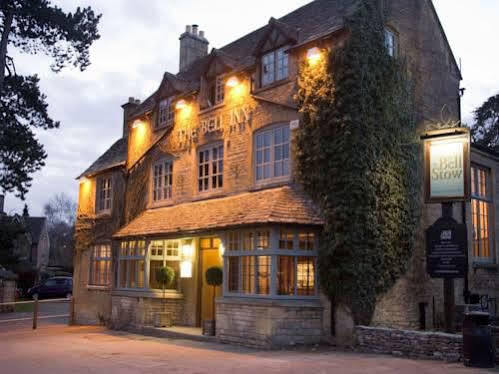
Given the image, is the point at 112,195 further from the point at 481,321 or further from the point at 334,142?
the point at 481,321

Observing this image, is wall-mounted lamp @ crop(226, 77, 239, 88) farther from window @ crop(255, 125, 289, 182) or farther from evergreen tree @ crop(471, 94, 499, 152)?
evergreen tree @ crop(471, 94, 499, 152)

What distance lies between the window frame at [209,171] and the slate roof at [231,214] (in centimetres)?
49

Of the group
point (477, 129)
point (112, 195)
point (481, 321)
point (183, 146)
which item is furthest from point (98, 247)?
point (477, 129)

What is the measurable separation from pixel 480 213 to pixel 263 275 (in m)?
7.74

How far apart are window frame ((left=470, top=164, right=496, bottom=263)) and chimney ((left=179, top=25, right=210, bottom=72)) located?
1286cm

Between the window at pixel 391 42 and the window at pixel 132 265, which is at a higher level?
the window at pixel 391 42

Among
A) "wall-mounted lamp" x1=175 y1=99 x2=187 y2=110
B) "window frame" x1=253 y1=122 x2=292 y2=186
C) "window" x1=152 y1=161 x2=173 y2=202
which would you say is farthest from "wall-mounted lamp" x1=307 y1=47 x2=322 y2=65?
"window" x1=152 y1=161 x2=173 y2=202

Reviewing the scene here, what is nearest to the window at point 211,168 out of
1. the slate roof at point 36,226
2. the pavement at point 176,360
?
the pavement at point 176,360

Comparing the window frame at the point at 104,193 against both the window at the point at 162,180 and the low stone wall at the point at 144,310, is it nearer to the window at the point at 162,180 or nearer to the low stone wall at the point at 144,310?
the window at the point at 162,180

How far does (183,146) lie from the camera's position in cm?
1939

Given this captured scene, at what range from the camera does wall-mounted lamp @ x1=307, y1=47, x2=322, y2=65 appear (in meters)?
14.7

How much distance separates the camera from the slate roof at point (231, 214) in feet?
45.1

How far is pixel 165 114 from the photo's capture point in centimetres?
2098

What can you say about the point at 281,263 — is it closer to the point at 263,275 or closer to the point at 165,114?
the point at 263,275
